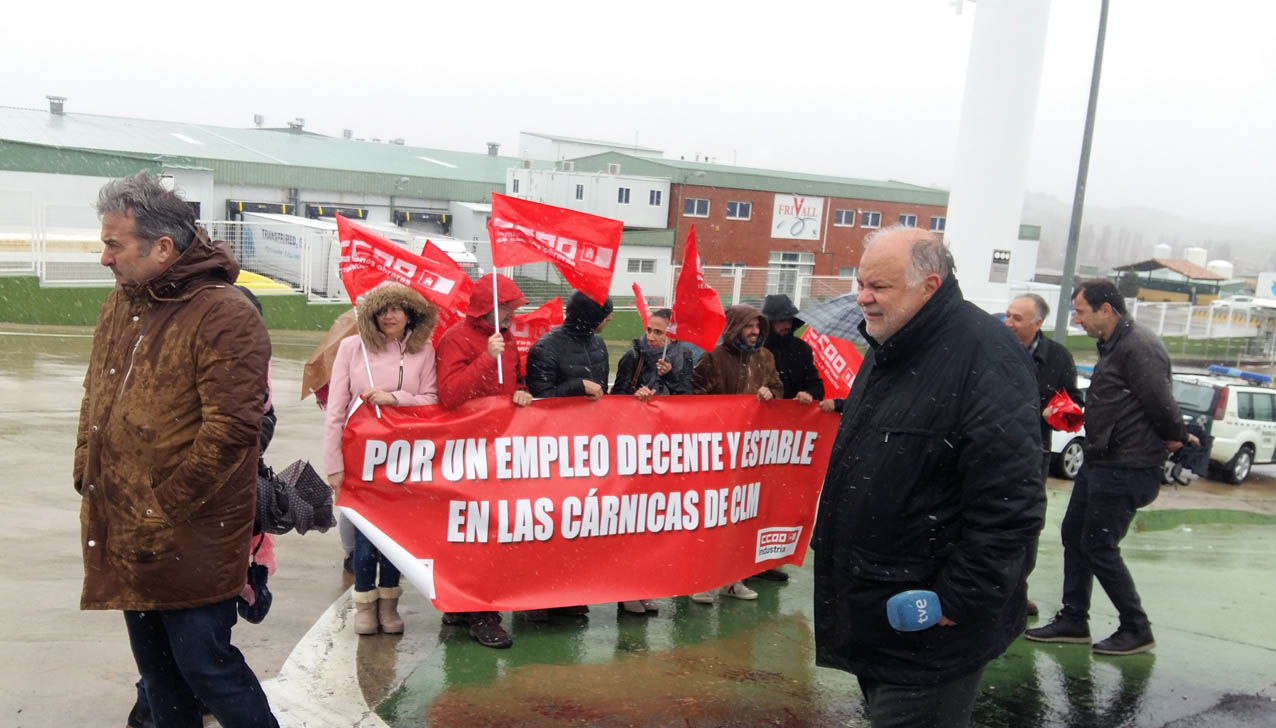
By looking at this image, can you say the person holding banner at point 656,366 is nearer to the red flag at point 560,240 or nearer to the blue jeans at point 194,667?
the red flag at point 560,240

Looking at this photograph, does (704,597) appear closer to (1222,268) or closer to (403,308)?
(403,308)

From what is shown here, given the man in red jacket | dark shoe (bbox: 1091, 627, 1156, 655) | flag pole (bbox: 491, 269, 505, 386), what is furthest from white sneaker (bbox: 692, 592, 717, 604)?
dark shoe (bbox: 1091, 627, 1156, 655)

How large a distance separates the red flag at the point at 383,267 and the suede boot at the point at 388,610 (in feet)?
6.23

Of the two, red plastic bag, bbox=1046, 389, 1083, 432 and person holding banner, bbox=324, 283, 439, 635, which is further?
red plastic bag, bbox=1046, 389, 1083, 432

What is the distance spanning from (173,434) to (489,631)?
2.42 metres

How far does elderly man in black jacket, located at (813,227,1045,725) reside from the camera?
2.84 m

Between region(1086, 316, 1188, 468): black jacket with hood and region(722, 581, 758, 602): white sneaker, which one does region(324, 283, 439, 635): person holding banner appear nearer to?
region(722, 581, 758, 602): white sneaker

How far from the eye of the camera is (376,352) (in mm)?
5363

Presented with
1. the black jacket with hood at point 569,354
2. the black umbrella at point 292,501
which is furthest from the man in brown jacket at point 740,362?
the black umbrella at point 292,501

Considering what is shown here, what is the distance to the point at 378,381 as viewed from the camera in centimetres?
535

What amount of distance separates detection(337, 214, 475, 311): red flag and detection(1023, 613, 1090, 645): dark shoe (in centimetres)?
411

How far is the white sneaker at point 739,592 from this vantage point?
6.23m

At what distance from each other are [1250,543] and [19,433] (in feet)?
38.3

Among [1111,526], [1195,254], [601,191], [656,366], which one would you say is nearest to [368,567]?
[656,366]
